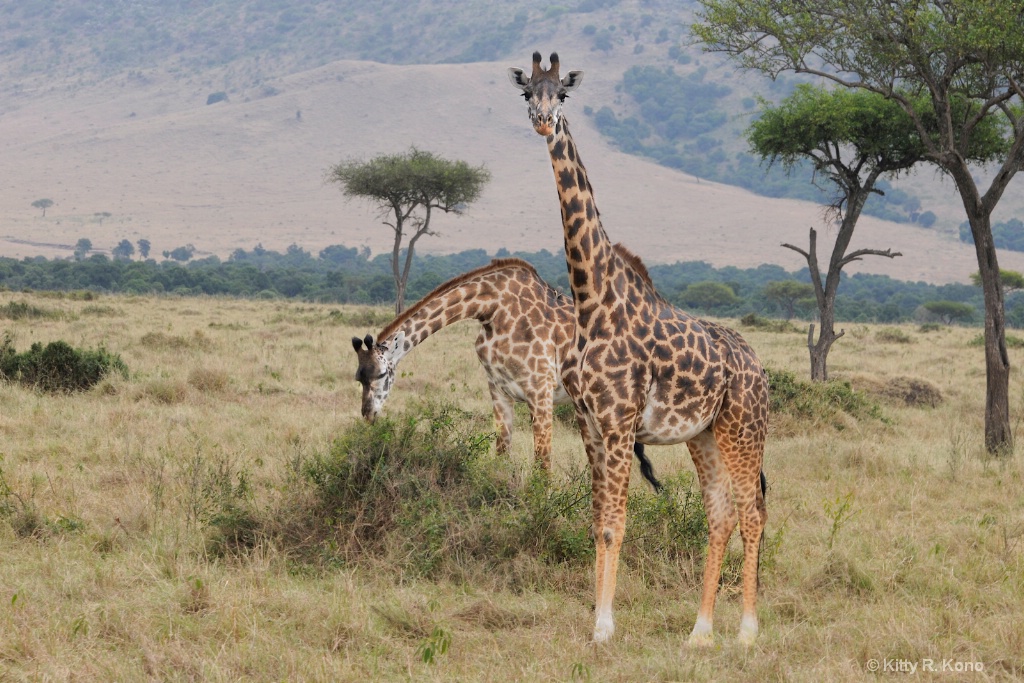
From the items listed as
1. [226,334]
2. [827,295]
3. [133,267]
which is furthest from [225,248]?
[827,295]

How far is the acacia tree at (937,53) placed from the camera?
11195 millimetres

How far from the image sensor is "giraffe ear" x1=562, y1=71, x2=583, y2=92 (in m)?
5.51

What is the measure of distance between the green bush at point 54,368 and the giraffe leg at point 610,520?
9.90 meters

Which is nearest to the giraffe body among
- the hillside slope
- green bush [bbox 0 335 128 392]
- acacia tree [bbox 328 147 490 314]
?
green bush [bbox 0 335 128 392]

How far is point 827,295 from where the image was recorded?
57.5 ft

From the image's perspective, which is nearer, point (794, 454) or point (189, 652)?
point (189, 652)

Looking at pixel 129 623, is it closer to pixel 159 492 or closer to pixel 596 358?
pixel 159 492

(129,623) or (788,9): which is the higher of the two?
(788,9)

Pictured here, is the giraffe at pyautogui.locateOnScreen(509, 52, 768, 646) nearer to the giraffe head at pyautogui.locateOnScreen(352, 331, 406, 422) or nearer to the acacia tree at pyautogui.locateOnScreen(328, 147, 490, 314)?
the giraffe head at pyautogui.locateOnScreen(352, 331, 406, 422)

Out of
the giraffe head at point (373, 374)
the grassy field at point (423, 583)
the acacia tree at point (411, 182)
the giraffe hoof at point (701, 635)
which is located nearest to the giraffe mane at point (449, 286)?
the giraffe head at point (373, 374)

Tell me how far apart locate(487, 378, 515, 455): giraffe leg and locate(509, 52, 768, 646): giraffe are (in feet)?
10.7

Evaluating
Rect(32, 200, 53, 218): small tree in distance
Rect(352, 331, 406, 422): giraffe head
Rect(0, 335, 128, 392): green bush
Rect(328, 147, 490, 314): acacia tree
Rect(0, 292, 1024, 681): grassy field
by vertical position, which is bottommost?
Rect(0, 292, 1024, 681): grassy field

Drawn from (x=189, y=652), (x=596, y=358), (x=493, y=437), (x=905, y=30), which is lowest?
(x=189, y=652)

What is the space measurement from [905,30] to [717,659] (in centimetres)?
895
